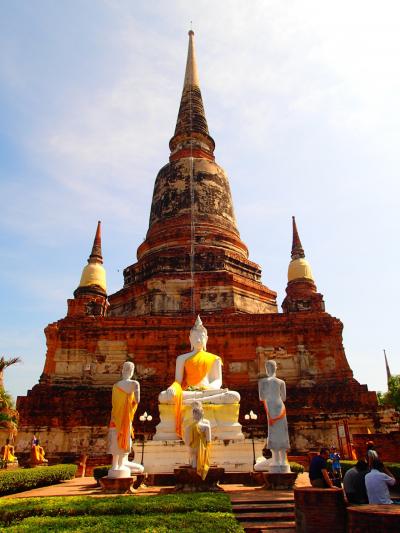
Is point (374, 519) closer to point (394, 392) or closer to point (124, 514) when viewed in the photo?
point (124, 514)

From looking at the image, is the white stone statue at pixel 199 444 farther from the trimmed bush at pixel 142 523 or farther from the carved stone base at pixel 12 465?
the carved stone base at pixel 12 465

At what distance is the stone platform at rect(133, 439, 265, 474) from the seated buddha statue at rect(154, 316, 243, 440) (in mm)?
256

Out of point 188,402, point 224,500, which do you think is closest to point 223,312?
point 188,402

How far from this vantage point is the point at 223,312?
23.5m

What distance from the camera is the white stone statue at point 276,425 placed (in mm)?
9875

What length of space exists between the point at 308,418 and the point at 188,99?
2636 centimetres

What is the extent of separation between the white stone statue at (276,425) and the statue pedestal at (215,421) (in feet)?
6.57

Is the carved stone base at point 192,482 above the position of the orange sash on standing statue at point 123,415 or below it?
below

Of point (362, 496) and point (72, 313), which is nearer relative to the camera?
point (362, 496)

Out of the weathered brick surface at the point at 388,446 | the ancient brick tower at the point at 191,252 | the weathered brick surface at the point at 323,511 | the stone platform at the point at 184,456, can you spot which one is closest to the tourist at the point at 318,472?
the weathered brick surface at the point at 323,511

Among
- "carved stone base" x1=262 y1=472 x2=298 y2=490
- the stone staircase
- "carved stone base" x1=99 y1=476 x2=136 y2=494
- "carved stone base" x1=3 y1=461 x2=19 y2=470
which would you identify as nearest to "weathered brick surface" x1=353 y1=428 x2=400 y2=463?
"carved stone base" x1=262 y1=472 x2=298 y2=490

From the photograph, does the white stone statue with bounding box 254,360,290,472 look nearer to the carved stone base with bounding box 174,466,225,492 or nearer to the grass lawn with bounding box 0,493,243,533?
the carved stone base with bounding box 174,466,225,492

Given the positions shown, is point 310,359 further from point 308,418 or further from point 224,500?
point 224,500

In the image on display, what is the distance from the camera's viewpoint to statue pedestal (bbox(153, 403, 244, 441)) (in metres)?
12.3
